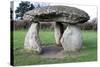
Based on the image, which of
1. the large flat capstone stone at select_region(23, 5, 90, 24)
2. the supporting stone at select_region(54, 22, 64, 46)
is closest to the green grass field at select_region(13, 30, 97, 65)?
the supporting stone at select_region(54, 22, 64, 46)

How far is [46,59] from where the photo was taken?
3.07 metres

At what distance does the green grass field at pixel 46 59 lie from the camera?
292cm

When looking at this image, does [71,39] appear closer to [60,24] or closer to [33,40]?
[60,24]

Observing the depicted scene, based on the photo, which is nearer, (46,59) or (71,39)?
(46,59)

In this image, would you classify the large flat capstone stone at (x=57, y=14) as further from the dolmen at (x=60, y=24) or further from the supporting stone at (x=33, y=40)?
the supporting stone at (x=33, y=40)

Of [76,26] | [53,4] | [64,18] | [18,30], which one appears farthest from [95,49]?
[18,30]

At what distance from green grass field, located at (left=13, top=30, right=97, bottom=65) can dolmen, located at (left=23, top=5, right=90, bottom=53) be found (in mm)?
72

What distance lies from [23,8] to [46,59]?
785 mm

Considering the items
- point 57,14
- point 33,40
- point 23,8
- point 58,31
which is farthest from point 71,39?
point 23,8

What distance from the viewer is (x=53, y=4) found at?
3080 mm

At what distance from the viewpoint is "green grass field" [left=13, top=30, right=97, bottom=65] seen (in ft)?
9.57


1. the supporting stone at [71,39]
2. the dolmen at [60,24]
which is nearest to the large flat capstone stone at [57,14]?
the dolmen at [60,24]

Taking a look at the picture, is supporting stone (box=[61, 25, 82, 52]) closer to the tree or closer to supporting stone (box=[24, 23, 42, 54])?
supporting stone (box=[24, 23, 42, 54])

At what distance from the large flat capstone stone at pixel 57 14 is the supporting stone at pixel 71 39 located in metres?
0.13
